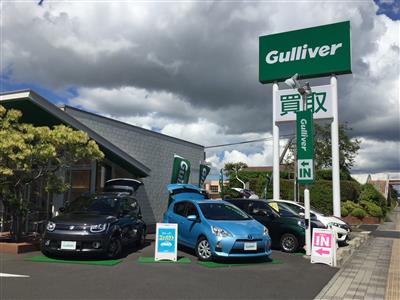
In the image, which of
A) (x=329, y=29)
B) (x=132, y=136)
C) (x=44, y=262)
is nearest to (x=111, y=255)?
(x=44, y=262)

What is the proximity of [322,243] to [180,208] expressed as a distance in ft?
12.9

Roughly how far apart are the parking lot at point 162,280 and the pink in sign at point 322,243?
15.8 inches

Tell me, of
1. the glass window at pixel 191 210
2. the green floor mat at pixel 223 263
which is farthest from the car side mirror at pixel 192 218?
the green floor mat at pixel 223 263

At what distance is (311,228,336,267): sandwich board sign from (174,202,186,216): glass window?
141 inches

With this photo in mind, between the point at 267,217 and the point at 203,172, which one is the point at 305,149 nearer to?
the point at 267,217

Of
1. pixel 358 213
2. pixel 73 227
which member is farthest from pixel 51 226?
pixel 358 213

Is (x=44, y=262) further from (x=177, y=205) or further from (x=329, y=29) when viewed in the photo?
(x=329, y=29)

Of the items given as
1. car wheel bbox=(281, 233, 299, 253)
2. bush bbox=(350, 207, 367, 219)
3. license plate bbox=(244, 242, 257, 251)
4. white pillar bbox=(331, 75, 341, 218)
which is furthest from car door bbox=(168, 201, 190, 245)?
bush bbox=(350, 207, 367, 219)

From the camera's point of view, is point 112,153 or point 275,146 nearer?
point 112,153

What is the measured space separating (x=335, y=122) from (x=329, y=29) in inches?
158

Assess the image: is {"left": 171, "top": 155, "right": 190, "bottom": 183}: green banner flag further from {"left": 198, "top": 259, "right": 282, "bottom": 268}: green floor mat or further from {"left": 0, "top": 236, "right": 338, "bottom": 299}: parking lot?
{"left": 198, "top": 259, "right": 282, "bottom": 268}: green floor mat

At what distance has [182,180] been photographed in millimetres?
20609

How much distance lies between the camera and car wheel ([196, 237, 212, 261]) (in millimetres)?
9883

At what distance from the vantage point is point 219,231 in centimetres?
968
